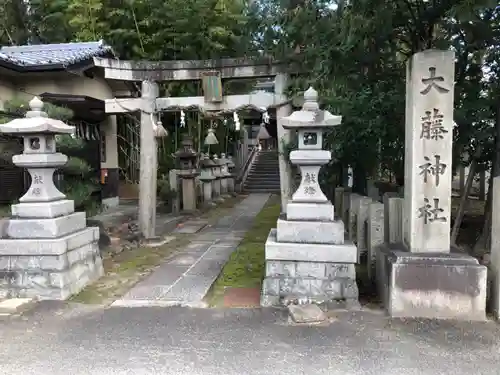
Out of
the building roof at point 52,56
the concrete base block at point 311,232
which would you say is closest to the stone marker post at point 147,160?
the building roof at point 52,56

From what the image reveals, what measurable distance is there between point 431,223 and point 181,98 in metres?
6.19

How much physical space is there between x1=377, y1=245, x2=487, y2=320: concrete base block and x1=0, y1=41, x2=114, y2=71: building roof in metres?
9.47

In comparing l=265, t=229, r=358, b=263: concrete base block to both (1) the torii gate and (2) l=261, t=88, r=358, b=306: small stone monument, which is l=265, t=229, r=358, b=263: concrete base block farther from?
(1) the torii gate

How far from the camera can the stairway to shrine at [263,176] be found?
75.2ft

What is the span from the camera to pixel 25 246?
572cm

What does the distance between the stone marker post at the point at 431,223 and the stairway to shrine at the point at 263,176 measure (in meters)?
17.2

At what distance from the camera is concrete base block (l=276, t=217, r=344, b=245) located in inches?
215

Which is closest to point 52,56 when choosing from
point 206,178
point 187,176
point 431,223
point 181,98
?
point 181,98

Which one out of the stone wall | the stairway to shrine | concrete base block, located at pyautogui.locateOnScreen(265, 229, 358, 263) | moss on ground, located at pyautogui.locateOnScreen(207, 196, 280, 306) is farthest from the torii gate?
the stairway to shrine

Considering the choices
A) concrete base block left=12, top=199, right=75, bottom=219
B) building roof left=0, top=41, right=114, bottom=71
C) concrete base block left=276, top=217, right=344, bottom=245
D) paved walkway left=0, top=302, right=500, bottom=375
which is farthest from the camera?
building roof left=0, top=41, right=114, bottom=71

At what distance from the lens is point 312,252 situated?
17.7 feet

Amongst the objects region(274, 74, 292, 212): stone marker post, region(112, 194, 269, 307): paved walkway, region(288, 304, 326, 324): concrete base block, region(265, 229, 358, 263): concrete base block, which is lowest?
region(112, 194, 269, 307): paved walkway

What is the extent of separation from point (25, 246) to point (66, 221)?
2.05ft

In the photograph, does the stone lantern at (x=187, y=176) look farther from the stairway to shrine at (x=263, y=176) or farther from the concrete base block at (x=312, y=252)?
the concrete base block at (x=312, y=252)
